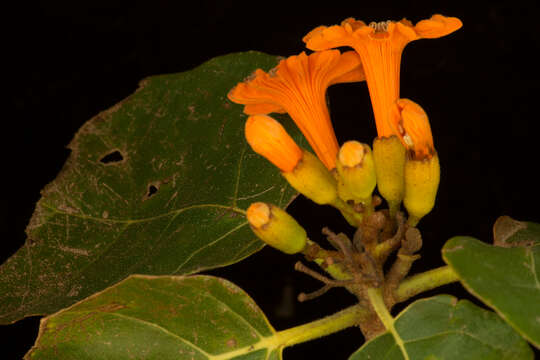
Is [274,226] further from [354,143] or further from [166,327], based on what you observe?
[166,327]

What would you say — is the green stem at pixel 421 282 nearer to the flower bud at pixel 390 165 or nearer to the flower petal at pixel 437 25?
the flower bud at pixel 390 165

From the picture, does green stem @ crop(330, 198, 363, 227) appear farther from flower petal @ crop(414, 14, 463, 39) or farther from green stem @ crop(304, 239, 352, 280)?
flower petal @ crop(414, 14, 463, 39)

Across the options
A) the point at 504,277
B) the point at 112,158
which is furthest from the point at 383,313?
the point at 112,158

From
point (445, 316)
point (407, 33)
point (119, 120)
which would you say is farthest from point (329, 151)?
point (119, 120)

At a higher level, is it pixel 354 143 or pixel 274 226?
pixel 354 143

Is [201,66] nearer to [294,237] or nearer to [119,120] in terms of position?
[119,120]
